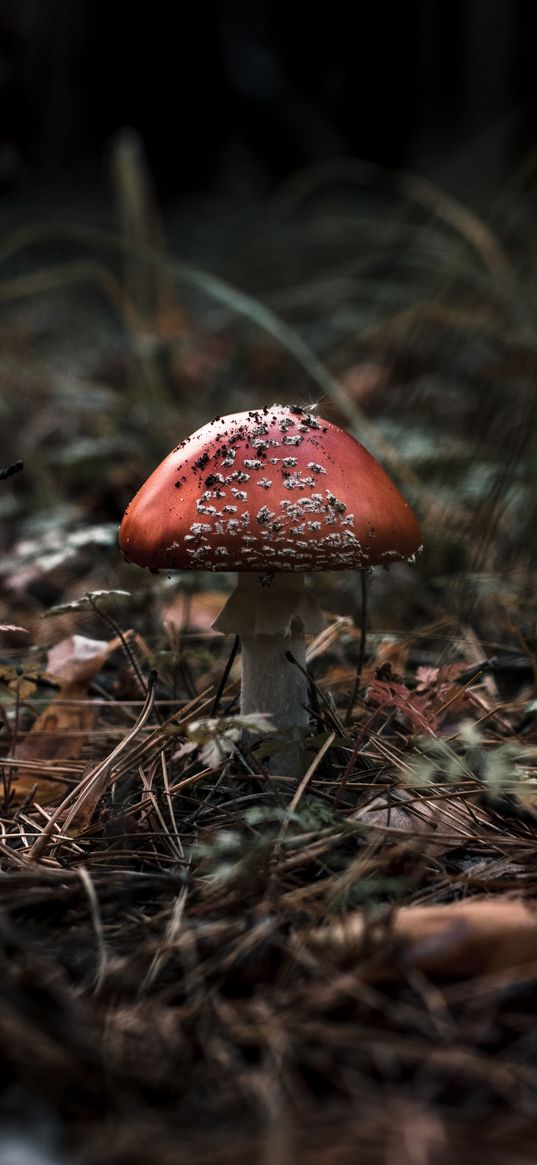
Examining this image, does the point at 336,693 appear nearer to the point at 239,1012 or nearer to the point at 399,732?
the point at 399,732

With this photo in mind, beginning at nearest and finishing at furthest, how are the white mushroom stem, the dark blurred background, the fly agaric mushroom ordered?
1. the fly agaric mushroom
2. the white mushroom stem
3. the dark blurred background

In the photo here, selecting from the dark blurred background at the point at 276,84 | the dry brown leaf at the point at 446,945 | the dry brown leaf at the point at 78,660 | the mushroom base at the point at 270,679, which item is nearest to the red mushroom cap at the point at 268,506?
the mushroom base at the point at 270,679

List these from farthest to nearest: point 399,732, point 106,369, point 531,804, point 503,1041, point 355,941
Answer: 1. point 106,369
2. point 399,732
3. point 531,804
4. point 355,941
5. point 503,1041

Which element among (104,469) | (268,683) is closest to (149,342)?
(104,469)

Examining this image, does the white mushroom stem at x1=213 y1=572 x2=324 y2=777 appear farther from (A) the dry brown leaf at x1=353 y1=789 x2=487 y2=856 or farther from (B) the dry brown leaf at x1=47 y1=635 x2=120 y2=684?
(B) the dry brown leaf at x1=47 y1=635 x2=120 y2=684

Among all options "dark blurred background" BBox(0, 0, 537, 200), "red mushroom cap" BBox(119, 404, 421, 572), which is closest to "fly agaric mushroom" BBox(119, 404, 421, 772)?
"red mushroom cap" BBox(119, 404, 421, 572)

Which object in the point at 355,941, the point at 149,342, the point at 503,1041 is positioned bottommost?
the point at 503,1041

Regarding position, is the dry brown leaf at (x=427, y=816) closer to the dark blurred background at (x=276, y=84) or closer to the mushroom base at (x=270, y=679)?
the mushroom base at (x=270, y=679)

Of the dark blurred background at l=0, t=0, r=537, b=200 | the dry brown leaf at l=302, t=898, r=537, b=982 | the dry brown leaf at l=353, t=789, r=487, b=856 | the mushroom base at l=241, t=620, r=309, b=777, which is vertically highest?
the dark blurred background at l=0, t=0, r=537, b=200

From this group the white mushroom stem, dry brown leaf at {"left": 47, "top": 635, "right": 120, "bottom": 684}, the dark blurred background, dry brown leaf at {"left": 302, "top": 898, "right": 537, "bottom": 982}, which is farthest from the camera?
the dark blurred background
